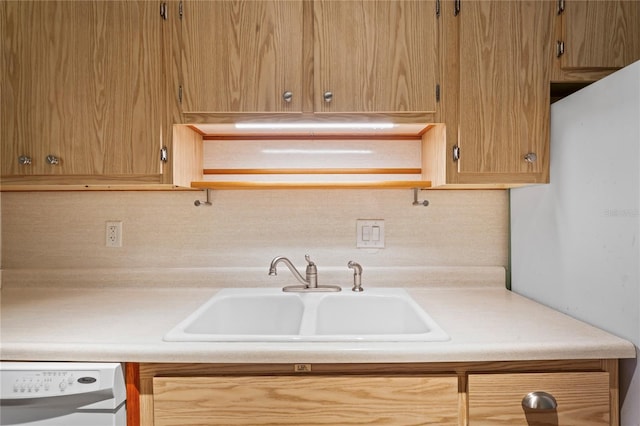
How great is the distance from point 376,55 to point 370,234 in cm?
70

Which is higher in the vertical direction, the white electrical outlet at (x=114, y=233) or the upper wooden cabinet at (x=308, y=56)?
the upper wooden cabinet at (x=308, y=56)

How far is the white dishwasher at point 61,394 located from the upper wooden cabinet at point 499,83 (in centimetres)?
116

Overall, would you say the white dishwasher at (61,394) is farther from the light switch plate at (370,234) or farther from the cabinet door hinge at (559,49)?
the cabinet door hinge at (559,49)

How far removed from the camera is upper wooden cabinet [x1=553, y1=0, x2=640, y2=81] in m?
1.26

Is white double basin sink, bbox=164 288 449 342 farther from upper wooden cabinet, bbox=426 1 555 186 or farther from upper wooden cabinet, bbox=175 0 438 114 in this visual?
upper wooden cabinet, bbox=175 0 438 114

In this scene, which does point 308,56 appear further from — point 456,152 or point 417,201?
point 417,201

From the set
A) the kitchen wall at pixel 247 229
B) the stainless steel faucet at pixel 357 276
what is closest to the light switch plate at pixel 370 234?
the kitchen wall at pixel 247 229

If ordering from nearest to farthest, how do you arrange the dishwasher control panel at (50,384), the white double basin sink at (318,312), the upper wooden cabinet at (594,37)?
1. the dishwasher control panel at (50,384)
2. the upper wooden cabinet at (594,37)
3. the white double basin sink at (318,312)

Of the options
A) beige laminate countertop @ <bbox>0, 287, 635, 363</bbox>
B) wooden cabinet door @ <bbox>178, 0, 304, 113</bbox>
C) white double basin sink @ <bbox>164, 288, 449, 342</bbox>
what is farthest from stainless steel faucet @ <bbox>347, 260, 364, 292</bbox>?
wooden cabinet door @ <bbox>178, 0, 304, 113</bbox>

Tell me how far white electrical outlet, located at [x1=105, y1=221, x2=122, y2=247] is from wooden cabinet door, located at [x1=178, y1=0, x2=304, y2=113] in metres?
0.69

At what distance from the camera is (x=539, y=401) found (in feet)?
3.17

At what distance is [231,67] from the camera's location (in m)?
1.29

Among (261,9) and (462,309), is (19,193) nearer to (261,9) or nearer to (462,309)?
(261,9)

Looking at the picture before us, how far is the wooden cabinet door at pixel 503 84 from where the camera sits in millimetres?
1275
